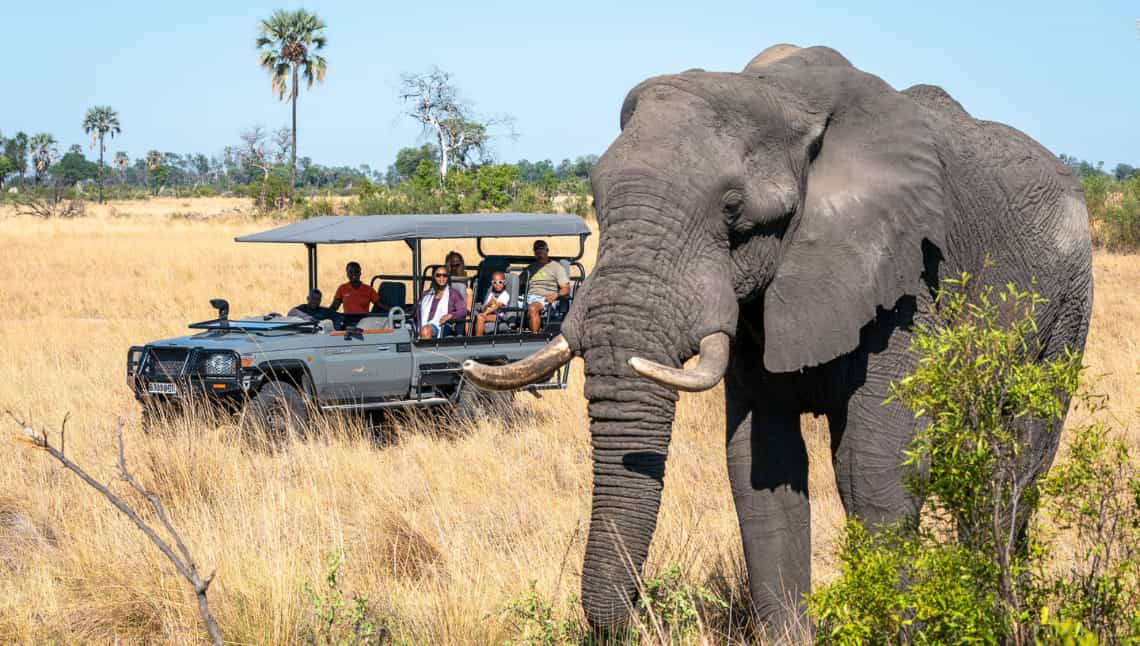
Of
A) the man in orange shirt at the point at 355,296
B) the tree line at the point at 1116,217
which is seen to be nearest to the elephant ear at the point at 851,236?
the man in orange shirt at the point at 355,296

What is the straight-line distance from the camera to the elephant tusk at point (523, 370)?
4.15 meters

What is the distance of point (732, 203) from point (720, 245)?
0.14 meters

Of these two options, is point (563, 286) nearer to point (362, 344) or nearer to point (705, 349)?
point (362, 344)

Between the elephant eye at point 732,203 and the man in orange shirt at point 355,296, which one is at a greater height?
the elephant eye at point 732,203

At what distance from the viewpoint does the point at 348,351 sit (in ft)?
34.8

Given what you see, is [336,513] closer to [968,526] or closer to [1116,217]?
[968,526]

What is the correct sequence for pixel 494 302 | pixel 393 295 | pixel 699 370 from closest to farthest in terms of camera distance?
pixel 699 370, pixel 494 302, pixel 393 295

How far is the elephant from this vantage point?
13.2ft

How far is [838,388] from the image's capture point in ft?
15.8

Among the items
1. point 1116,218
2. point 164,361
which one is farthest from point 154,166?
point 164,361

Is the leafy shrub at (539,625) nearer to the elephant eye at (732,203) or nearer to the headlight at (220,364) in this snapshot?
the elephant eye at (732,203)

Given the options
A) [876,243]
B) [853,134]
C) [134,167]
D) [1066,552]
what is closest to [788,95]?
[853,134]

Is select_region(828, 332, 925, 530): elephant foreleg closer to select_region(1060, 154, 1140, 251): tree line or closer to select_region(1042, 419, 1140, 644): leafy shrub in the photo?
select_region(1042, 419, 1140, 644): leafy shrub

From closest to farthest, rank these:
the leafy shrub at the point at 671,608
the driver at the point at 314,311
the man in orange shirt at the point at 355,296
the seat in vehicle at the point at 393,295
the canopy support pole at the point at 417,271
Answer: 1. the leafy shrub at the point at 671,608
2. the canopy support pole at the point at 417,271
3. the driver at the point at 314,311
4. the man in orange shirt at the point at 355,296
5. the seat in vehicle at the point at 393,295
